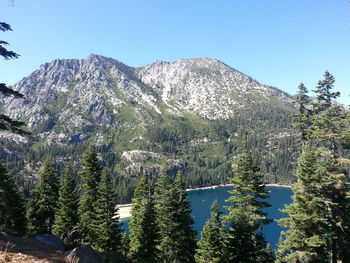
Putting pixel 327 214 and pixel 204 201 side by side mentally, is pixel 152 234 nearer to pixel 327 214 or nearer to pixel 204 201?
pixel 327 214

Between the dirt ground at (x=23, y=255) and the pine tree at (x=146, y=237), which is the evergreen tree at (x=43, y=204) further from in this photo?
the dirt ground at (x=23, y=255)

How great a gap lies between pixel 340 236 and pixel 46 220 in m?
45.0

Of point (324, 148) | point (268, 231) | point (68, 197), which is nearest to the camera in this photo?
point (324, 148)

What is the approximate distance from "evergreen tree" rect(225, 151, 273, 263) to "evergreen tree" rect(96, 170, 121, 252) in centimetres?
1674

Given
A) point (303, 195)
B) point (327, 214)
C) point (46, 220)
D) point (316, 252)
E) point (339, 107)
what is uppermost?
point (339, 107)

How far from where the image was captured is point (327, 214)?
88.4 feet

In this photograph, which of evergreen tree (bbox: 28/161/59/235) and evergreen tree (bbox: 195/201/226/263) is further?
evergreen tree (bbox: 28/161/59/235)

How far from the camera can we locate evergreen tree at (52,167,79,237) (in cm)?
4066

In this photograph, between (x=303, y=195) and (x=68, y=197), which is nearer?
(x=303, y=195)

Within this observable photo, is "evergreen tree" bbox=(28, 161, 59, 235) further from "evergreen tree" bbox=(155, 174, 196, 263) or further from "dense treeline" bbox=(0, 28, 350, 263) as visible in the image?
"evergreen tree" bbox=(155, 174, 196, 263)

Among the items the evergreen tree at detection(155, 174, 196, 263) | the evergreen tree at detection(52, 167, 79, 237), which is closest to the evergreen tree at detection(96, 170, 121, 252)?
the evergreen tree at detection(52, 167, 79, 237)

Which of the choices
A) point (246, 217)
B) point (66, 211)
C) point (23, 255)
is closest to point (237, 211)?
point (246, 217)

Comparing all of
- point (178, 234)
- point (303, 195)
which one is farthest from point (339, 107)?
point (178, 234)

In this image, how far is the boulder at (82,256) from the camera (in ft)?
39.3
